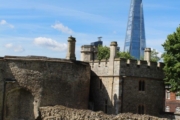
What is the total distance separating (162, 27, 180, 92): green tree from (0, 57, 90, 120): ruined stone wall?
9.26 meters

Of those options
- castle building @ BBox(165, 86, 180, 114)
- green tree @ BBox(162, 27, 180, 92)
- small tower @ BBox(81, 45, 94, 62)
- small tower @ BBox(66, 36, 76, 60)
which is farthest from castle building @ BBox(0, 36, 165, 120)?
castle building @ BBox(165, 86, 180, 114)

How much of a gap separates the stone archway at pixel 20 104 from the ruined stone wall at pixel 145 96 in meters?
9.15

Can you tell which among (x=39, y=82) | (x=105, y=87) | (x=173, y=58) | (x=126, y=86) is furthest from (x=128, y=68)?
(x=39, y=82)

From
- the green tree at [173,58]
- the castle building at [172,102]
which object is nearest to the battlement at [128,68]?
the green tree at [173,58]

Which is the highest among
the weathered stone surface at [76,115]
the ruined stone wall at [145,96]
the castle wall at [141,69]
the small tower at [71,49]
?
the small tower at [71,49]

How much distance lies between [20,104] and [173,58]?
50.0 feet

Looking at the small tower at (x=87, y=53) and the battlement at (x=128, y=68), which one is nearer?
the battlement at (x=128, y=68)

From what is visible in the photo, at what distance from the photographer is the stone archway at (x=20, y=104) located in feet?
107

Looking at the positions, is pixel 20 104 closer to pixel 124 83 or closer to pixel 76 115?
pixel 76 115

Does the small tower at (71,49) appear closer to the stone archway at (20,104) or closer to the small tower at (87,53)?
the stone archway at (20,104)

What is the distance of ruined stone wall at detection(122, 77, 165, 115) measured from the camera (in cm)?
3622

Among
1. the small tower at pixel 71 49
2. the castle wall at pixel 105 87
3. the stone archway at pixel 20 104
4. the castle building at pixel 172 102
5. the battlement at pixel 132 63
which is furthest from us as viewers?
the castle building at pixel 172 102

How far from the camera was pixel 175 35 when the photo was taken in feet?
118

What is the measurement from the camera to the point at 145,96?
1475 inches
